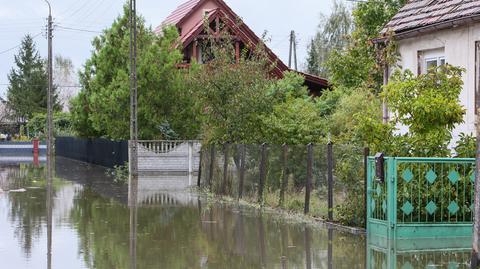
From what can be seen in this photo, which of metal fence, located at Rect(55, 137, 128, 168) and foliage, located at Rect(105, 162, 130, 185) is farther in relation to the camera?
metal fence, located at Rect(55, 137, 128, 168)

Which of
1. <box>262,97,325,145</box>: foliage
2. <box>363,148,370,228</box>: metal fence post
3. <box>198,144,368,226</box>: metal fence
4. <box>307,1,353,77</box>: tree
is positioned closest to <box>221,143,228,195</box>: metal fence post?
<box>198,144,368,226</box>: metal fence

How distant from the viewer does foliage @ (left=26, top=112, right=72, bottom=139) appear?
69.7 metres

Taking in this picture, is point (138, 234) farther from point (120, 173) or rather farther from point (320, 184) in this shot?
point (120, 173)

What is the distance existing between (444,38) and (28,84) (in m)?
70.6

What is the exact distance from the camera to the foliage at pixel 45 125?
69675mm

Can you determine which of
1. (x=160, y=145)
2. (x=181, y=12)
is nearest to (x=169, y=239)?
(x=160, y=145)

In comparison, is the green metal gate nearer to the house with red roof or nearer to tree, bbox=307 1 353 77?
the house with red roof

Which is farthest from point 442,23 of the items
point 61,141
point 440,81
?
point 61,141

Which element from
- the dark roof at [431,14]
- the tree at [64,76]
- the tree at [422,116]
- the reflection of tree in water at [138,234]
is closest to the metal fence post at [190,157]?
the reflection of tree in water at [138,234]

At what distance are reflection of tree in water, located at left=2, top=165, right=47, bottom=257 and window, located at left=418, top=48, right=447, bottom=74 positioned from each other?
8979 millimetres

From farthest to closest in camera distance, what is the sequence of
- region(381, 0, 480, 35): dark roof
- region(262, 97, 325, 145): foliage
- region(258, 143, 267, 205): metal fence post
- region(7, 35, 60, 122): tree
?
region(7, 35, 60, 122): tree < region(262, 97, 325, 145): foliage < region(258, 143, 267, 205): metal fence post < region(381, 0, 480, 35): dark roof

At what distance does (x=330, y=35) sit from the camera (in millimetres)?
69875

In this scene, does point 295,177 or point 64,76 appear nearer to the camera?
point 295,177

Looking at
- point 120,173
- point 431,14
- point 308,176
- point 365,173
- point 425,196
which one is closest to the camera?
point 425,196
